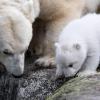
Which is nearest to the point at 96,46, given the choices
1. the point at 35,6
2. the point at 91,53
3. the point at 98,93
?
the point at 91,53

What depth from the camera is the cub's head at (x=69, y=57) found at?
4.19 metres

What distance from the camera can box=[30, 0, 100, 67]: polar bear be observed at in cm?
504

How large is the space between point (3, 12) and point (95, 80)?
42.7 inches

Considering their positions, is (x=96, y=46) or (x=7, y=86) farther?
(x=96, y=46)

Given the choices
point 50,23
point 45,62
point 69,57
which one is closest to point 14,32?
point 69,57

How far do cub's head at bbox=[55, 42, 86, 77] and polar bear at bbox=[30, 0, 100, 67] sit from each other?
0.68 metres

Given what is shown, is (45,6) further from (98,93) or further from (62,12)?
(98,93)

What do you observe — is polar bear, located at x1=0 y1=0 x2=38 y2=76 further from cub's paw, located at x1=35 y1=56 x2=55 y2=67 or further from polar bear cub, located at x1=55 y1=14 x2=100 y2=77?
cub's paw, located at x1=35 y1=56 x2=55 y2=67

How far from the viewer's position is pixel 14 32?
13.4 feet

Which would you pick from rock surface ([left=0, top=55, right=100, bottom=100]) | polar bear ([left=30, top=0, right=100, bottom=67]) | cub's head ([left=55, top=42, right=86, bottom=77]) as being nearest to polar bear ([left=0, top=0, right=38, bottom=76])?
rock surface ([left=0, top=55, right=100, bottom=100])

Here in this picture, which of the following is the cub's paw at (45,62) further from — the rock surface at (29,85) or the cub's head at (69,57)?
the cub's head at (69,57)

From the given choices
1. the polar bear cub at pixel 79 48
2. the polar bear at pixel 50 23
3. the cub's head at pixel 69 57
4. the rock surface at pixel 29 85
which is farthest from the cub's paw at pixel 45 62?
the cub's head at pixel 69 57

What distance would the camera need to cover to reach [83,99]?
3221 millimetres

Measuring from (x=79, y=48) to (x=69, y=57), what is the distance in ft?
0.45
